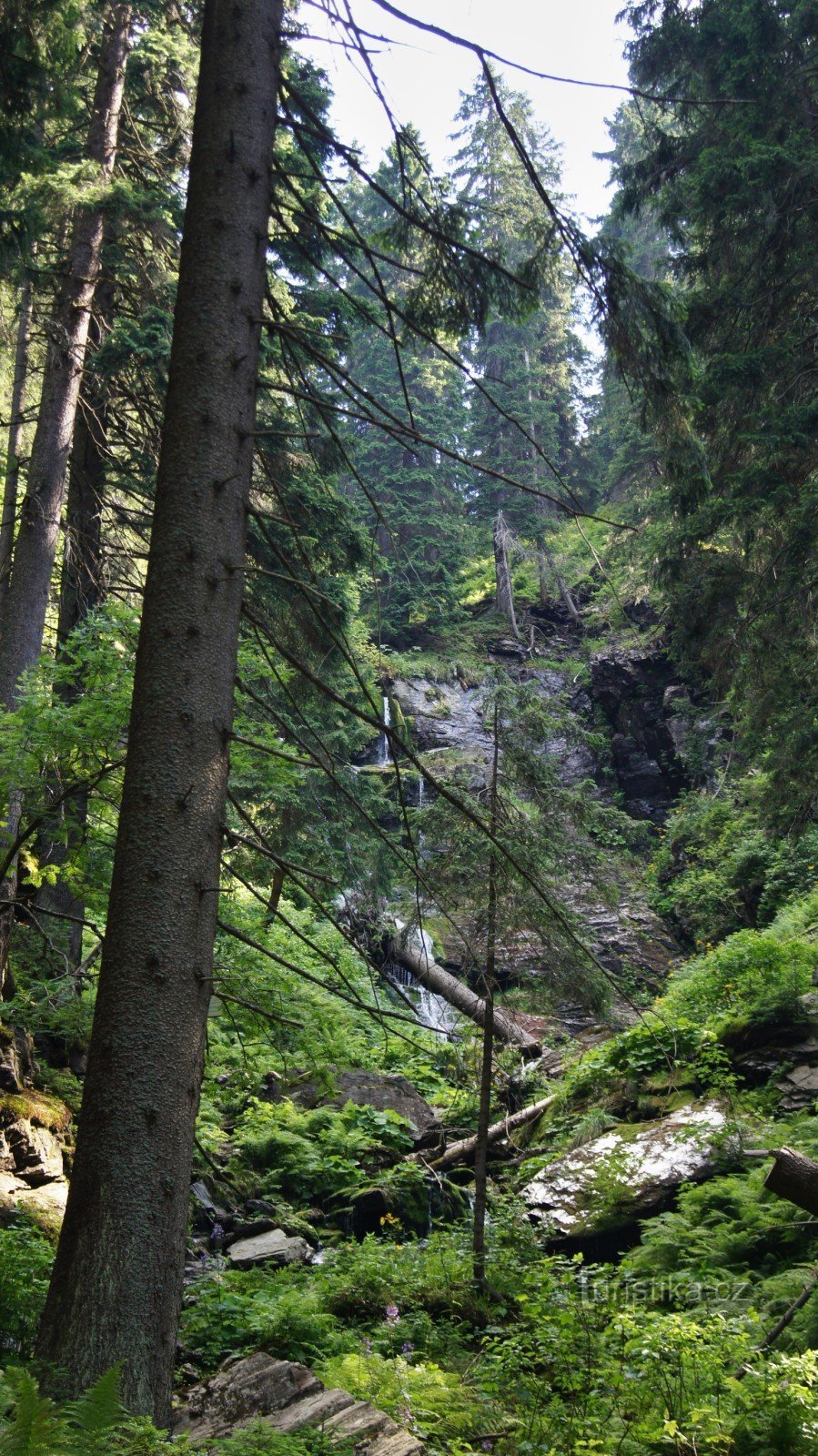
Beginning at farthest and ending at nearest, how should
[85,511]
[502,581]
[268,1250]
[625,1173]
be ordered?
[502,581] < [85,511] < [625,1173] < [268,1250]

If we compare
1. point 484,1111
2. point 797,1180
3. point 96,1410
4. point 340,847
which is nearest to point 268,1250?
point 484,1111

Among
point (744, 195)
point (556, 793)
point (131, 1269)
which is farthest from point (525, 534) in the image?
point (131, 1269)

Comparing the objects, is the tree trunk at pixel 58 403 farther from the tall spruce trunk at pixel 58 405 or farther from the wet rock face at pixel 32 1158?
the wet rock face at pixel 32 1158

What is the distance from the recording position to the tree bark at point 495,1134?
10.4 metres

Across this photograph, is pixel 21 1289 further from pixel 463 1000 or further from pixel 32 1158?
pixel 463 1000

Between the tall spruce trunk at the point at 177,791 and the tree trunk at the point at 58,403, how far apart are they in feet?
21.4

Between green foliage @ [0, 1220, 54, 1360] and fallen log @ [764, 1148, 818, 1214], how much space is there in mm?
3570

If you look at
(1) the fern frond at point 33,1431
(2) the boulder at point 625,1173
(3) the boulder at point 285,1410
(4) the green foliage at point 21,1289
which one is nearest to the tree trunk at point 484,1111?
Result: (2) the boulder at point 625,1173

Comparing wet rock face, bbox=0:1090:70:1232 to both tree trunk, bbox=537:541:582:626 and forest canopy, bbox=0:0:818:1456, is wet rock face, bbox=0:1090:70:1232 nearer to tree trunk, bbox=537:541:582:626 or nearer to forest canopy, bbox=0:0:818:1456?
forest canopy, bbox=0:0:818:1456

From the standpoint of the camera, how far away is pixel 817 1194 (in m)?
4.77

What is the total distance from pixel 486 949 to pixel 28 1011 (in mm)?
3607

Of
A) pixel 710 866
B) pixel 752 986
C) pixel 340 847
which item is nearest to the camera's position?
pixel 752 986

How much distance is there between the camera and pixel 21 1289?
14.4 feet

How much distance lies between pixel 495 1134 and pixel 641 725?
15.5 metres
